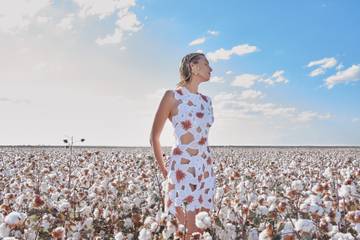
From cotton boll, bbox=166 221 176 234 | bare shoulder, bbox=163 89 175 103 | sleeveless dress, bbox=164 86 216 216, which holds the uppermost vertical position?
bare shoulder, bbox=163 89 175 103

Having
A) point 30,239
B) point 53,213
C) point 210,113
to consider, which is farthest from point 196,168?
point 53,213

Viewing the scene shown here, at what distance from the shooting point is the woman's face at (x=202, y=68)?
453 cm

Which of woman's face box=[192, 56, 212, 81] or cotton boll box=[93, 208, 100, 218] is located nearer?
woman's face box=[192, 56, 212, 81]

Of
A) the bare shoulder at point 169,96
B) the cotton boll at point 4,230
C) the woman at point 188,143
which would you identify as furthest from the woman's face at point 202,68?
the cotton boll at point 4,230

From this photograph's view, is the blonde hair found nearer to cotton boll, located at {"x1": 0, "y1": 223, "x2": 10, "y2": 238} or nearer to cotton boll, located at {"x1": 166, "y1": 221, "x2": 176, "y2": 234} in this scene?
cotton boll, located at {"x1": 166, "y1": 221, "x2": 176, "y2": 234}

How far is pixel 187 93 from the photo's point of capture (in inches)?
181

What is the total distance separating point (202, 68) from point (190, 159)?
2.95 feet

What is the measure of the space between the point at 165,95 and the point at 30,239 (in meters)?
1.92

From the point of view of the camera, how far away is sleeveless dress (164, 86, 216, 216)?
171 inches

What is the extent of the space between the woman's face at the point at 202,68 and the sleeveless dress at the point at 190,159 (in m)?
0.21

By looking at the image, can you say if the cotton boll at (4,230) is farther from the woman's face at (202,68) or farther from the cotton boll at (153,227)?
the woman's face at (202,68)

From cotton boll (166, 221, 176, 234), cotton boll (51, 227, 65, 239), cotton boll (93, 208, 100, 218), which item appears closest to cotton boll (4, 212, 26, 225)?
cotton boll (51, 227, 65, 239)

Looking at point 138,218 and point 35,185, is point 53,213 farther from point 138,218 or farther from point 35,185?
point 35,185

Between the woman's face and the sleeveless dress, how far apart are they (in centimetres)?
21
